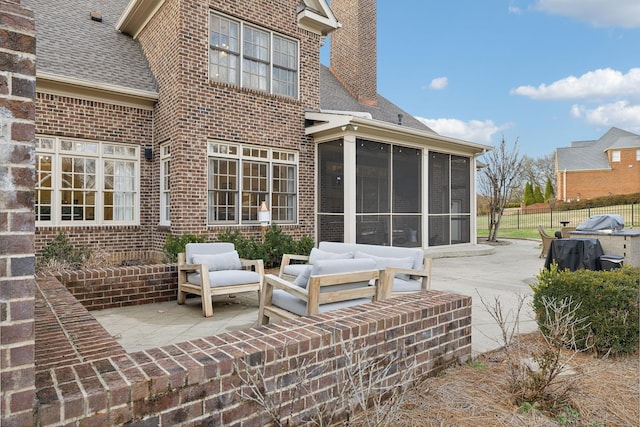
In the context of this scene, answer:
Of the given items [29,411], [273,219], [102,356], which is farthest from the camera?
[273,219]

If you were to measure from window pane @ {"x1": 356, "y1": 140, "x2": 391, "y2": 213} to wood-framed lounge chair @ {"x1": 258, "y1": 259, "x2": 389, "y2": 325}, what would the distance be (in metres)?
5.85

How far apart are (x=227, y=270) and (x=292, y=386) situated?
145 inches

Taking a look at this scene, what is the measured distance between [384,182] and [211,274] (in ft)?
20.9

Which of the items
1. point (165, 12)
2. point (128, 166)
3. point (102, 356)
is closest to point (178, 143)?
point (128, 166)

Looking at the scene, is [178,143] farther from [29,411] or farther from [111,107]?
[29,411]

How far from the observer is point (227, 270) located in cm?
564

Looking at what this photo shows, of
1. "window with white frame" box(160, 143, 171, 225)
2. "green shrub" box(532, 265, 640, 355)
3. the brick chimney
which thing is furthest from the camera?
the brick chimney

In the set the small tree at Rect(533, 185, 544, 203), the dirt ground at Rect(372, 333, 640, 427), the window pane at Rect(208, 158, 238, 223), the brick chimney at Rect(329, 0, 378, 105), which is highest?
the brick chimney at Rect(329, 0, 378, 105)

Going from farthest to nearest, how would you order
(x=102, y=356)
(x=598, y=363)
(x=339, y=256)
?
1. (x=339, y=256)
2. (x=598, y=363)
3. (x=102, y=356)

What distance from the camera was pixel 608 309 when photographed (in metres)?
3.53

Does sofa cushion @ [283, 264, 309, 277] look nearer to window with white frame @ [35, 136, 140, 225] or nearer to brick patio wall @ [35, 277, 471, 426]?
brick patio wall @ [35, 277, 471, 426]

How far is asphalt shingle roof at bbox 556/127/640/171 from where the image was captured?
32.8 m

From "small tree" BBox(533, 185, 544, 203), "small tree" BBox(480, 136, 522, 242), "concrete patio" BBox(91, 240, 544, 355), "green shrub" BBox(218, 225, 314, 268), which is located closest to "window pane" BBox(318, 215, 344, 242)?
"green shrub" BBox(218, 225, 314, 268)

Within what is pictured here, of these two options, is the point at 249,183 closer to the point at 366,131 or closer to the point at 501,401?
the point at 366,131
